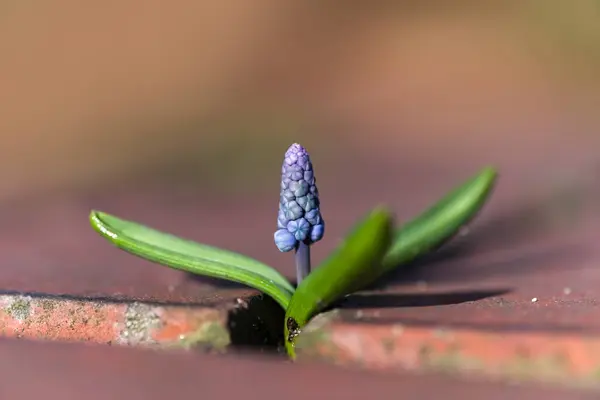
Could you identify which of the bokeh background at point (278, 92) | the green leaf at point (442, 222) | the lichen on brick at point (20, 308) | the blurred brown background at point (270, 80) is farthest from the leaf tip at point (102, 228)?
the blurred brown background at point (270, 80)

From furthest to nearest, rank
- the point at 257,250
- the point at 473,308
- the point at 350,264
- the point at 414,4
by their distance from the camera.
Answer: the point at 414,4 < the point at 257,250 < the point at 473,308 < the point at 350,264

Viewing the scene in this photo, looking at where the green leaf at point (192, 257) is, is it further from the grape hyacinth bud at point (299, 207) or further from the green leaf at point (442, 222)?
the green leaf at point (442, 222)

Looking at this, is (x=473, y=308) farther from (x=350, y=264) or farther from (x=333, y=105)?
(x=333, y=105)

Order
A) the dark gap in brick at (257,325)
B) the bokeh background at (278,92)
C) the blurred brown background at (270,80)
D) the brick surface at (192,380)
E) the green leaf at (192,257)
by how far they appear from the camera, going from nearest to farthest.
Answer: the brick surface at (192,380) < the dark gap in brick at (257,325) < the green leaf at (192,257) < the bokeh background at (278,92) < the blurred brown background at (270,80)

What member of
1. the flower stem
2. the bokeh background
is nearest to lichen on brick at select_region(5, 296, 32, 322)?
the flower stem

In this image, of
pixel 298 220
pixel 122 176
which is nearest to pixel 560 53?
pixel 122 176

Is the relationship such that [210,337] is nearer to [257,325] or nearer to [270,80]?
[257,325]

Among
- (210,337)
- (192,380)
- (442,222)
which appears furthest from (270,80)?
(192,380)
